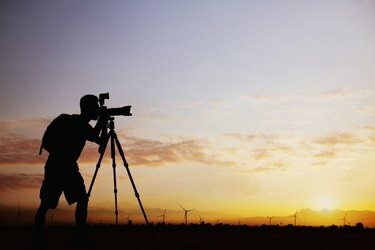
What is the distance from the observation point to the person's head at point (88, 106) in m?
8.39

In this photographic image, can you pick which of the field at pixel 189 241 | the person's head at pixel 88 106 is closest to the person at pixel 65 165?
the person's head at pixel 88 106

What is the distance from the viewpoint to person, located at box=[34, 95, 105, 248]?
789cm

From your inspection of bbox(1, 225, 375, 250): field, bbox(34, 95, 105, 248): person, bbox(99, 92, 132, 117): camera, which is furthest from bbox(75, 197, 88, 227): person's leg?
bbox(99, 92, 132, 117): camera

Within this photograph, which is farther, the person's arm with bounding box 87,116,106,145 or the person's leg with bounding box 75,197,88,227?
the person's arm with bounding box 87,116,106,145

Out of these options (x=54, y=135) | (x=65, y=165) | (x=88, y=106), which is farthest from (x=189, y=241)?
(x=54, y=135)

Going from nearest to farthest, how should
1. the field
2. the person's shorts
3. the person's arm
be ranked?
the person's shorts → the person's arm → the field

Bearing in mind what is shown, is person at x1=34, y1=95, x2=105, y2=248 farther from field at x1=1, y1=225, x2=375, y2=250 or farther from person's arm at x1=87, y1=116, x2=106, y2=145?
field at x1=1, y1=225, x2=375, y2=250

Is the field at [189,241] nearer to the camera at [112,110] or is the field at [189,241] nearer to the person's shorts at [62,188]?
the person's shorts at [62,188]

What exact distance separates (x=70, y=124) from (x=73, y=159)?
0.70m

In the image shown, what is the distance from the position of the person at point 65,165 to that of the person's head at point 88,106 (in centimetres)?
19

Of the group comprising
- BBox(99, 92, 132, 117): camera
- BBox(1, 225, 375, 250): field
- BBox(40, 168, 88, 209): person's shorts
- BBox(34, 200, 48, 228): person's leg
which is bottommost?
BBox(1, 225, 375, 250): field

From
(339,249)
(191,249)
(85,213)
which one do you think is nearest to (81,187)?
(85,213)

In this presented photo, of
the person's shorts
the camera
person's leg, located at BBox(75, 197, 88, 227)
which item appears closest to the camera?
the person's shorts

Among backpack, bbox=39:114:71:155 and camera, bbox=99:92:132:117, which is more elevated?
camera, bbox=99:92:132:117
